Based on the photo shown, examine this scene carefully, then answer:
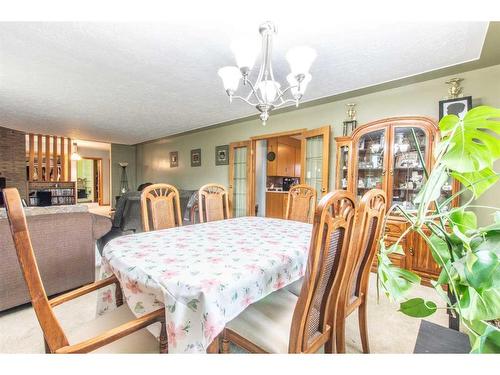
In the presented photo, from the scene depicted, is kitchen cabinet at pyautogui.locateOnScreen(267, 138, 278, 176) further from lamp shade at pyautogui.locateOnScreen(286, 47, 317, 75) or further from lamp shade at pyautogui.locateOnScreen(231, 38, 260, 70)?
lamp shade at pyautogui.locateOnScreen(231, 38, 260, 70)

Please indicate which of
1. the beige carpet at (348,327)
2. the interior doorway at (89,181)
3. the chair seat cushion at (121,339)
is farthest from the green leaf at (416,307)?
the interior doorway at (89,181)

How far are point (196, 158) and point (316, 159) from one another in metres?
3.21

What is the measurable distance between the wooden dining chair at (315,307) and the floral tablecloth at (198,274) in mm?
155

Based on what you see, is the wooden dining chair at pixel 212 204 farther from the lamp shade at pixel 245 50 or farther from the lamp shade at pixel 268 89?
the lamp shade at pixel 245 50

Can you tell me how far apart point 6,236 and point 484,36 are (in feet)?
13.0

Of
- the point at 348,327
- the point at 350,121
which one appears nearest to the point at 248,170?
the point at 350,121

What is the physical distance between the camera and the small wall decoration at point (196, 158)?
5.74m

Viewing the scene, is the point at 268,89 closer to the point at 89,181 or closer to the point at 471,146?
the point at 471,146

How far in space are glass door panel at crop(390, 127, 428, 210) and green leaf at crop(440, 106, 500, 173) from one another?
8.31ft

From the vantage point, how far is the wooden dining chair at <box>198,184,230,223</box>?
2332mm

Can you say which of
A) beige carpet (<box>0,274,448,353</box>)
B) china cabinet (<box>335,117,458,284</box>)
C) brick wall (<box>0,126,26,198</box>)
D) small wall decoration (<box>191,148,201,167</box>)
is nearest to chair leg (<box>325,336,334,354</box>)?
beige carpet (<box>0,274,448,353</box>)

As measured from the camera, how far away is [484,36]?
186 cm

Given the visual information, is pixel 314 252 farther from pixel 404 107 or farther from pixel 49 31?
pixel 404 107
